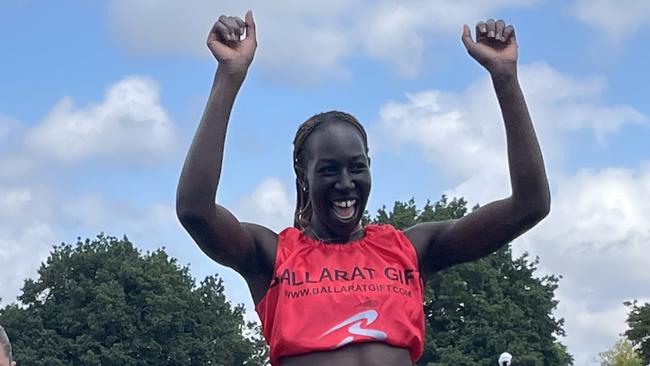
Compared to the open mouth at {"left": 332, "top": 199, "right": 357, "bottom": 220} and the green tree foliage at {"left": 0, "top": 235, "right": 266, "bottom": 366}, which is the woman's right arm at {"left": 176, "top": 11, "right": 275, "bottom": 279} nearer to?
the open mouth at {"left": 332, "top": 199, "right": 357, "bottom": 220}

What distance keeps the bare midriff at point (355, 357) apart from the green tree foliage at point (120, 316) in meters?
46.3

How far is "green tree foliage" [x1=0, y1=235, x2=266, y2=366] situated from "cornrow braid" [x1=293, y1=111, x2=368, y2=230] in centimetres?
4590

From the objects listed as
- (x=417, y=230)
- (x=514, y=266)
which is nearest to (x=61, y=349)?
(x=514, y=266)

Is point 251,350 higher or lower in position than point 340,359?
higher

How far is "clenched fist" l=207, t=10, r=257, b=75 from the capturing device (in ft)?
14.3

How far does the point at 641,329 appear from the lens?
5544 cm

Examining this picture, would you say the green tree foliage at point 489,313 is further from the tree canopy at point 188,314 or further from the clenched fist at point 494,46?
the clenched fist at point 494,46

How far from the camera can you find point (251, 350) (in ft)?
178

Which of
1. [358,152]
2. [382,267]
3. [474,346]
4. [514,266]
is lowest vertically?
[382,267]

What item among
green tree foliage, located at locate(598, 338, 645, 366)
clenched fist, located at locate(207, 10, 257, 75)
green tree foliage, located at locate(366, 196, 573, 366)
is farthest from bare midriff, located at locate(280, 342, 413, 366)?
green tree foliage, located at locate(598, 338, 645, 366)

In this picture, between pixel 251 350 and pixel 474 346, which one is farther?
pixel 251 350

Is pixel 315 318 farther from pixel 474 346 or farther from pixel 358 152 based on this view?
pixel 474 346

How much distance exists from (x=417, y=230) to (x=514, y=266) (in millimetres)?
47030

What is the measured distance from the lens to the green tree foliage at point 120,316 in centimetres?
5062
